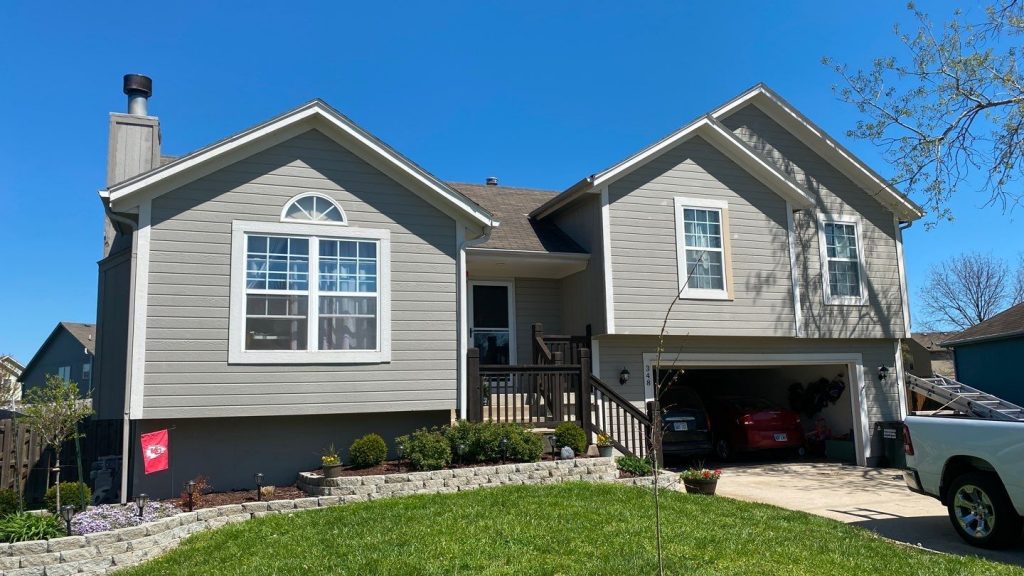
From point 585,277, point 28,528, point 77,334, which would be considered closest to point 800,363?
point 585,277

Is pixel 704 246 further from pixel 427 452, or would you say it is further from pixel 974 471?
pixel 427 452

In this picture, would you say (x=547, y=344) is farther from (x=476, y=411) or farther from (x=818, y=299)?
(x=818, y=299)

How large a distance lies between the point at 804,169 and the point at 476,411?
9411 mm

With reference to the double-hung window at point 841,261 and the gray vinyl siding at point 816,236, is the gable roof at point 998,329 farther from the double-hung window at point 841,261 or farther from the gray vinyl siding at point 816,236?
the double-hung window at point 841,261

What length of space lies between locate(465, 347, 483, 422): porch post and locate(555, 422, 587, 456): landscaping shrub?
118 cm

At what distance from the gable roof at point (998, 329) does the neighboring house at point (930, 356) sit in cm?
73

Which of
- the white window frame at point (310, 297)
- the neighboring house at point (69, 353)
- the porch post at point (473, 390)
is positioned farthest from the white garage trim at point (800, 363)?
the neighboring house at point (69, 353)

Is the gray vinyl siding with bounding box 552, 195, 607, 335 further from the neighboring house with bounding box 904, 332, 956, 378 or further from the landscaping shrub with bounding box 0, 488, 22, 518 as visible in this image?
the neighboring house with bounding box 904, 332, 956, 378

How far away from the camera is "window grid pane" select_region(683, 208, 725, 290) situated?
12.9 m

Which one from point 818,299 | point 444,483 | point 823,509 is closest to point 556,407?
point 444,483

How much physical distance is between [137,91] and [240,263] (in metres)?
4.55

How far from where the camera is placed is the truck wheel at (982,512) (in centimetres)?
659

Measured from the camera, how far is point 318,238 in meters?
10.0

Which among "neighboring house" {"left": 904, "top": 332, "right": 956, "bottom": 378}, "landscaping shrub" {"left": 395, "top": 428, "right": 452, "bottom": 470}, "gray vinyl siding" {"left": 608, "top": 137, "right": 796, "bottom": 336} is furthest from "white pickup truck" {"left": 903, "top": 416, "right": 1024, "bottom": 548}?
"neighboring house" {"left": 904, "top": 332, "right": 956, "bottom": 378}
